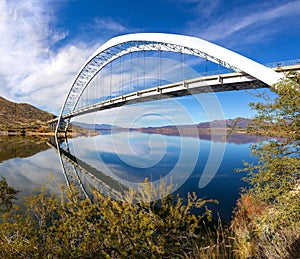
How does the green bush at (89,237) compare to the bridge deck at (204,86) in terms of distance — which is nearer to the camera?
the green bush at (89,237)

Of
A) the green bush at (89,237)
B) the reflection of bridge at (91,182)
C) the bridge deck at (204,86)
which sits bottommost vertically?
the reflection of bridge at (91,182)

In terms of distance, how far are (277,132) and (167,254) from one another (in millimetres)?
2817

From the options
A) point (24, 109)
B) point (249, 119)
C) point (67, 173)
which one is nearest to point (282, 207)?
point (249, 119)

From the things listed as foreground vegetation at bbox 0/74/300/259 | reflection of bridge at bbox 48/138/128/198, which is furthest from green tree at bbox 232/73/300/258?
reflection of bridge at bbox 48/138/128/198

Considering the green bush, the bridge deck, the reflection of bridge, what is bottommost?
the reflection of bridge

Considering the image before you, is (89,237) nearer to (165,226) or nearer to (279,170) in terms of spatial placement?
(165,226)

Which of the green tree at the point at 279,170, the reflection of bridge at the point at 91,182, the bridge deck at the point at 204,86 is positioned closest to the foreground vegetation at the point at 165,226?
the green tree at the point at 279,170

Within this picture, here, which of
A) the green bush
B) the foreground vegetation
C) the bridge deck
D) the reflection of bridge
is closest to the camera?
the green bush

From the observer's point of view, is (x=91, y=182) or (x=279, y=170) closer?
(x=279, y=170)

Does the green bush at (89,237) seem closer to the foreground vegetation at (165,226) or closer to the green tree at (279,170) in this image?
the foreground vegetation at (165,226)

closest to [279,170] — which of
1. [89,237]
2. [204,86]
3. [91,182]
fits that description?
[89,237]

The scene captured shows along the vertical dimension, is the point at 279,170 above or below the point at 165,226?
above

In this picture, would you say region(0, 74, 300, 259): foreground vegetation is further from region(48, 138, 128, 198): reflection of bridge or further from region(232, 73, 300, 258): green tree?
region(48, 138, 128, 198): reflection of bridge

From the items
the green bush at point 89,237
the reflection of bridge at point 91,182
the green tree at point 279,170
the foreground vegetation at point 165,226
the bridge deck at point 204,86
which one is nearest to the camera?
the green bush at point 89,237
